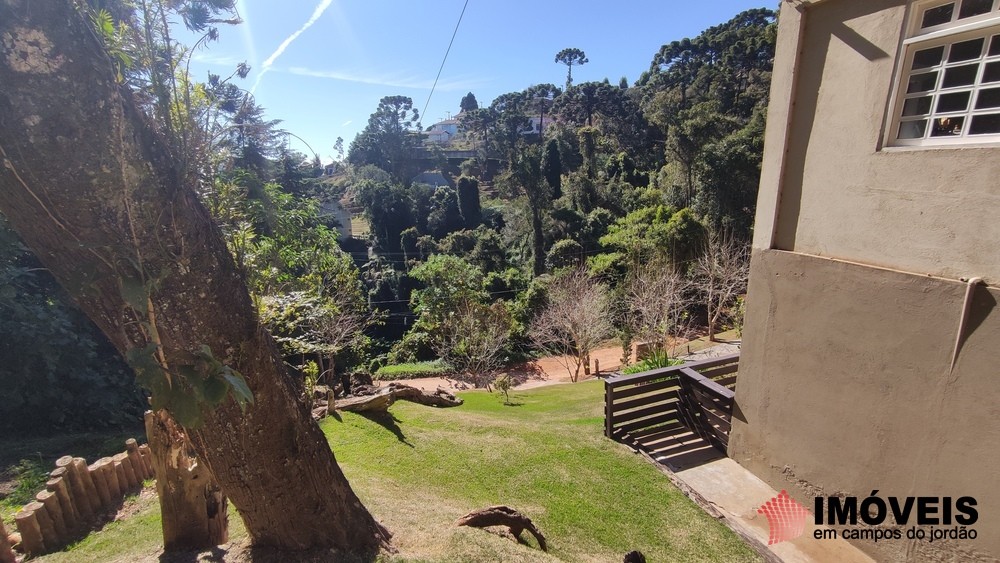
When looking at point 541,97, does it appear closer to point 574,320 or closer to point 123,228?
point 574,320

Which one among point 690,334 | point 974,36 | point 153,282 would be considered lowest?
point 690,334

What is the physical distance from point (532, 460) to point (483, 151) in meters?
42.7

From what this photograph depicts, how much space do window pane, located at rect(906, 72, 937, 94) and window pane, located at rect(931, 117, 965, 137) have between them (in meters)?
0.25

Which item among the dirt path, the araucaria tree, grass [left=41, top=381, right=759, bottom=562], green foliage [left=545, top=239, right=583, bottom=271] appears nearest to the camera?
grass [left=41, top=381, right=759, bottom=562]

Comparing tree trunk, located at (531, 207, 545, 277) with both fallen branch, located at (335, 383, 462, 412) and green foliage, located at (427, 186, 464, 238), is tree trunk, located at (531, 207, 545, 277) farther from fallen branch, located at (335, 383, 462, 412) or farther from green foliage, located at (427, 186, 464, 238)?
fallen branch, located at (335, 383, 462, 412)

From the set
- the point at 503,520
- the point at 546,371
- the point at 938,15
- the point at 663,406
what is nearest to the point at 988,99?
the point at 938,15

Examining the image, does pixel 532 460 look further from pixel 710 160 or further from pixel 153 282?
pixel 710 160

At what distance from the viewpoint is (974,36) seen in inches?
117

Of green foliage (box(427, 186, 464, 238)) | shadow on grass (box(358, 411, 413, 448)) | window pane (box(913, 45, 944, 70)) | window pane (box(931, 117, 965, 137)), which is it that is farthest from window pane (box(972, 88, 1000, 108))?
green foliage (box(427, 186, 464, 238))

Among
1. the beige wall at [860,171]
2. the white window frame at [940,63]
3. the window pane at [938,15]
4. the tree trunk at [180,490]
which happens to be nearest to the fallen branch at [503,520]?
the tree trunk at [180,490]

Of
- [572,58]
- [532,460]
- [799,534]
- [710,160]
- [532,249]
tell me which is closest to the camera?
[799,534]

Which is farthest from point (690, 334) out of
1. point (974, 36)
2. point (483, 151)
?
point (483, 151)

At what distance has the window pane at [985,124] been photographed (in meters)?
2.91

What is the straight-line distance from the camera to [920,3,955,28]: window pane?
3074mm
